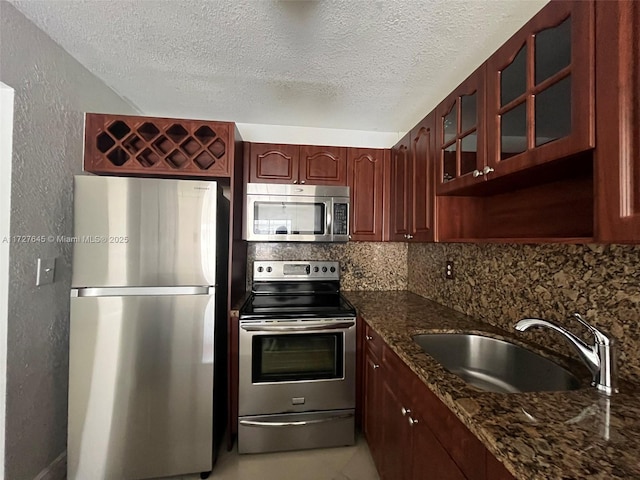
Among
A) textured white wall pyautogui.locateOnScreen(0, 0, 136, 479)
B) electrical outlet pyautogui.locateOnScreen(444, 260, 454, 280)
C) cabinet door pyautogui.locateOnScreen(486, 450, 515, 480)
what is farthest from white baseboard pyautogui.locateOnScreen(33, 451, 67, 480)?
electrical outlet pyautogui.locateOnScreen(444, 260, 454, 280)

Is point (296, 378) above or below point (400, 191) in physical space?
below

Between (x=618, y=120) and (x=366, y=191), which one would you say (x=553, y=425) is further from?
(x=366, y=191)

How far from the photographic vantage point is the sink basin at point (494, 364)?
1.05m

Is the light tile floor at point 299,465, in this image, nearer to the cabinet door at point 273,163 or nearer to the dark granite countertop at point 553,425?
the dark granite countertop at point 553,425

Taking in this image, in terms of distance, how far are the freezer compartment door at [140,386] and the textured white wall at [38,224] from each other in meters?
0.14

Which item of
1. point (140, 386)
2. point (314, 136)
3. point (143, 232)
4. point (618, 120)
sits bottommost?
point (140, 386)

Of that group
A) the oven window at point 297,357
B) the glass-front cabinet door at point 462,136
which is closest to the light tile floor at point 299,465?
the oven window at point 297,357

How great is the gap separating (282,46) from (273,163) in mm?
835

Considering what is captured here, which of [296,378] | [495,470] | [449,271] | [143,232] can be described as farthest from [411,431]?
[143,232]

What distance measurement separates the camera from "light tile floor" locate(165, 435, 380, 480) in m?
1.54

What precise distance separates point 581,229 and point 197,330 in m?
1.86

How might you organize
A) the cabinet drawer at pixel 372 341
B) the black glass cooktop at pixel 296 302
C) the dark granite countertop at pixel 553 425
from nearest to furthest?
the dark granite countertop at pixel 553 425 < the cabinet drawer at pixel 372 341 < the black glass cooktop at pixel 296 302

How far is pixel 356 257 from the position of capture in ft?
7.91

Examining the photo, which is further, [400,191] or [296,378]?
[400,191]
